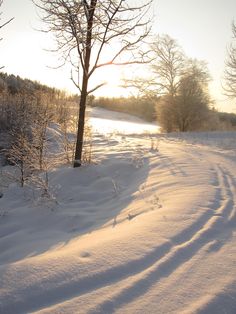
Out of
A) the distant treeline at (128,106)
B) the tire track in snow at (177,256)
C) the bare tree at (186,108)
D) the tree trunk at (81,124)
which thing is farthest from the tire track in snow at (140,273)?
the distant treeline at (128,106)

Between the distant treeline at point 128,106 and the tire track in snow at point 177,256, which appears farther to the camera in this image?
the distant treeline at point 128,106

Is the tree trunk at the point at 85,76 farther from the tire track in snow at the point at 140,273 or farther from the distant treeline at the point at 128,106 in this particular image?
the distant treeline at the point at 128,106

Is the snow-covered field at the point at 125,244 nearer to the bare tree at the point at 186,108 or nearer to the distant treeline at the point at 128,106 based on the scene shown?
the bare tree at the point at 186,108

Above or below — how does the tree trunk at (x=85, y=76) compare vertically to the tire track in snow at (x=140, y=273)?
above

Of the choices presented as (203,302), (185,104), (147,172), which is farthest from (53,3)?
(185,104)

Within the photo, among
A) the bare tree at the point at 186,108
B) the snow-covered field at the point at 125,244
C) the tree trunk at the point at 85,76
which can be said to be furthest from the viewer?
the bare tree at the point at 186,108

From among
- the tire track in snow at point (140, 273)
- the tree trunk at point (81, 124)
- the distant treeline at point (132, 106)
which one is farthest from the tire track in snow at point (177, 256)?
the distant treeline at point (132, 106)

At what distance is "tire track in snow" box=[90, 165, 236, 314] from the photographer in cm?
234

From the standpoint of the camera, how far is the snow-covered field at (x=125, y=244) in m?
2.34

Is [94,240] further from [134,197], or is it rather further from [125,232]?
[134,197]

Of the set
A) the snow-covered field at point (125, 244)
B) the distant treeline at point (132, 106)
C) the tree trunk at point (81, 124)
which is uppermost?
the distant treeline at point (132, 106)

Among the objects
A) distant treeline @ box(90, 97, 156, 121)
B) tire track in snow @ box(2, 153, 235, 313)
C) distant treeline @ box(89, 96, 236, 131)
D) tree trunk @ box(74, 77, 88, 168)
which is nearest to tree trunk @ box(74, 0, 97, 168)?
tree trunk @ box(74, 77, 88, 168)

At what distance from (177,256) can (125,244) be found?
486mm

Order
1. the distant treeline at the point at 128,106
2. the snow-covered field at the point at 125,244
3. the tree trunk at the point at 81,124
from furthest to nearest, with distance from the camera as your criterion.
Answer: the distant treeline at the point at 128,106, the tree trunk at the point at 81,124, the snow-covered field at the point at 125,244
